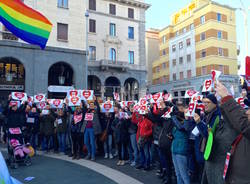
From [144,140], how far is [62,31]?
1984cm

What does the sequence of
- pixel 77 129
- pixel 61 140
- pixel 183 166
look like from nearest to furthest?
pixel 183 166 < pixel 77 129 < pixel 61 140

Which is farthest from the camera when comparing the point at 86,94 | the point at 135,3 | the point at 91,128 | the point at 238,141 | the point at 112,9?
the point at 135,3

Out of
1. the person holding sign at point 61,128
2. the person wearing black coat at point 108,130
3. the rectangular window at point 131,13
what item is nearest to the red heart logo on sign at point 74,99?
the person holding sign at point 61,128

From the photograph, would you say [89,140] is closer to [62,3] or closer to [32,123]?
[32,123]

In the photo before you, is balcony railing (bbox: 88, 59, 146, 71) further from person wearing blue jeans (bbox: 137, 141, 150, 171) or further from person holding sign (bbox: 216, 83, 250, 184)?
person holding sign (bbox: 216, 83, 250, 184)

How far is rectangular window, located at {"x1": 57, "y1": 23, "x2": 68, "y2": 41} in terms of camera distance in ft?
78.4

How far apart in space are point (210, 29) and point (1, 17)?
35.2 metres

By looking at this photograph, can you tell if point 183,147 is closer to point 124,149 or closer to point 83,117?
point 124,149

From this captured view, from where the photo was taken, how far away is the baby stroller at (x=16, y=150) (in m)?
7.84

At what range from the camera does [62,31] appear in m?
24.1

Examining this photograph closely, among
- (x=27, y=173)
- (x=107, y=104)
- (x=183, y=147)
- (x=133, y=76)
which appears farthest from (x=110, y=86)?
(x=183, y=147)

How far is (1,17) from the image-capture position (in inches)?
219

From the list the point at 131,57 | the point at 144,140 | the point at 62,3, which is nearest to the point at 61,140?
the point at 144,140

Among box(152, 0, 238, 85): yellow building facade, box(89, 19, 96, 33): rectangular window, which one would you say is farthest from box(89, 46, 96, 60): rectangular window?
box(152, 0, 238, 85): yellow building facade
